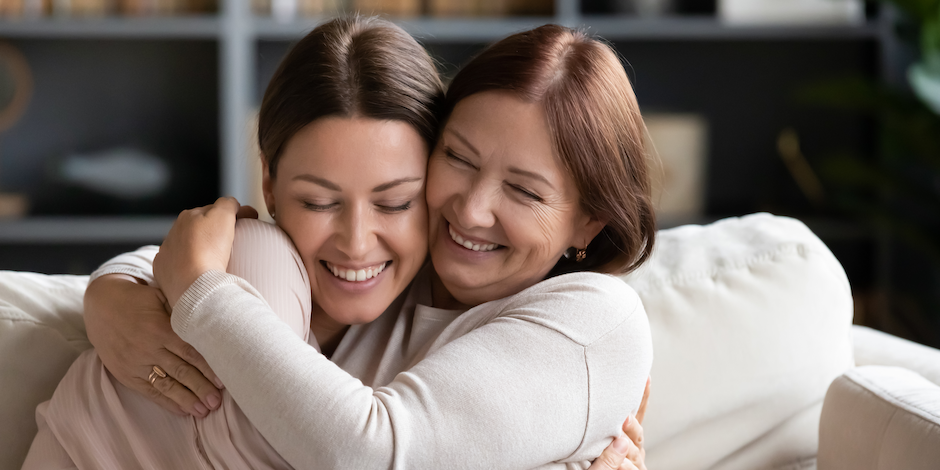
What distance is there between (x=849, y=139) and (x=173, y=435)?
3125 millimetres

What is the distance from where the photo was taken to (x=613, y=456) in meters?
1.06

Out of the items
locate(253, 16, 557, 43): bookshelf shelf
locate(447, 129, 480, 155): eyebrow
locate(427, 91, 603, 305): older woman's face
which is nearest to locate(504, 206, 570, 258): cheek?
locate(427, 91, 603, 305): older woman's face

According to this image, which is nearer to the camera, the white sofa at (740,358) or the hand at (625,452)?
the hand at (625,452)

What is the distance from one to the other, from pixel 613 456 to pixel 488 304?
0.27 m

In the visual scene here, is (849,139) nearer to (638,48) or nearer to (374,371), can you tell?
(638,48)

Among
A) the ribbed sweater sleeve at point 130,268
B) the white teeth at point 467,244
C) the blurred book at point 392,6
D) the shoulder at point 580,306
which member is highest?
the blurred book at point 392,6

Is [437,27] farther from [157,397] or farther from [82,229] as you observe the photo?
[157,397]

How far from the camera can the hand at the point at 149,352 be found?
1007 mm

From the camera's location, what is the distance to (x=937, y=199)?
255 cm

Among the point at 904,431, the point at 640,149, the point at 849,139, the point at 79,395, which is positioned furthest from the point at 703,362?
the point at 849,139

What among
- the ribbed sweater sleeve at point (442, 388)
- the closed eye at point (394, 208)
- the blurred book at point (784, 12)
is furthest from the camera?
the blurred book at point (784, 12)

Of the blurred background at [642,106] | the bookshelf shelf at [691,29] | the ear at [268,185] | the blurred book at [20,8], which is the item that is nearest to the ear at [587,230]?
the ear at [268,185]

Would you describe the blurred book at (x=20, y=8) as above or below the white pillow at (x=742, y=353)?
above

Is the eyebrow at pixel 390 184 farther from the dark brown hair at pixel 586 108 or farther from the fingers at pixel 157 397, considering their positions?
the fingers at pixel 157 397
